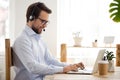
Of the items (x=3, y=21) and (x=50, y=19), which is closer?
(x=3, y=21)

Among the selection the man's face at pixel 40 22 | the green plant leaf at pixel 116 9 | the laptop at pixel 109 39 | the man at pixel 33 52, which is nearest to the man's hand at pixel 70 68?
the man at pixel 33 52

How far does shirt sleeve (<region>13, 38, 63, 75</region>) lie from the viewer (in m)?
1.89

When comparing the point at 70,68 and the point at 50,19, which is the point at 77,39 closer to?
the point at 50,19

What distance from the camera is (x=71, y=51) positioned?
10.9ft

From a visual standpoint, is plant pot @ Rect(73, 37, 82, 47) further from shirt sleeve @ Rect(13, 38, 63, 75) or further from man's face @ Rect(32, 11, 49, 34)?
shirt sleeve @ Rect(13, 38, 63, 75)

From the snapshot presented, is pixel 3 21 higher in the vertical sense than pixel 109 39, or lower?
higher

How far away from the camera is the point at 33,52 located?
2092 millimetres

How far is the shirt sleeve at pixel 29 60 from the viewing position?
189cm

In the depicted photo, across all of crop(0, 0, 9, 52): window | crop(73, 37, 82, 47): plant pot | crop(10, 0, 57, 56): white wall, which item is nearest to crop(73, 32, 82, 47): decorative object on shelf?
crop(73, 37, 82, 47): plant pot

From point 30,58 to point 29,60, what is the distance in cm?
2

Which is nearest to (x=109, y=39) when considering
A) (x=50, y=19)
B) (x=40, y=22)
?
(x=50, y=19)

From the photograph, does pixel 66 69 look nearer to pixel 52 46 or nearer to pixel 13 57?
pixel 13 57

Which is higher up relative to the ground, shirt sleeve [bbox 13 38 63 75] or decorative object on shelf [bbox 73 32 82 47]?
decorative object on shelf [bbox 73 32 82 47]

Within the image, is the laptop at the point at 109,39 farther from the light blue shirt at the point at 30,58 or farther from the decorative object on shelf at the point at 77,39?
the light blue shirt at the point at 30,58
